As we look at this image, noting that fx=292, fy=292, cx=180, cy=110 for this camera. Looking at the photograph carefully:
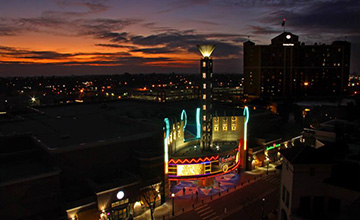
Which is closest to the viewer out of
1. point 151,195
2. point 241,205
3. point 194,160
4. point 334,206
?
point 334,206

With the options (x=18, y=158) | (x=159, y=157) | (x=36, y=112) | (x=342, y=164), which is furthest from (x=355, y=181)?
(x=36, y=112)

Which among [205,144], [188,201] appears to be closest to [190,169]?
[188,201]

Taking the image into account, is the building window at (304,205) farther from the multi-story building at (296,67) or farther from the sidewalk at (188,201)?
the multi-story building at (296,67)

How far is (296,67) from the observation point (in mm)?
127062

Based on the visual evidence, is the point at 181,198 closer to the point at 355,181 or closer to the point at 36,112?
the point at 355,181

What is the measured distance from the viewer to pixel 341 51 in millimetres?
127812

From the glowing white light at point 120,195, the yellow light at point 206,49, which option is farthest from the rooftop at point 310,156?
the yellow light at point 206,49

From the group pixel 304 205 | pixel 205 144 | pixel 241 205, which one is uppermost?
pixel 304 205

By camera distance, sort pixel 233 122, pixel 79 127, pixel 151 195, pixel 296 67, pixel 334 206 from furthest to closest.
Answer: pixel 296 67, pixel 233 122, pixel 79 127, pixel 151 195, pixel 334 206

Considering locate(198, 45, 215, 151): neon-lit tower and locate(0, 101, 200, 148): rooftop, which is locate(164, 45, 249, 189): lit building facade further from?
locate(0, 101, 200, 148): rooftop

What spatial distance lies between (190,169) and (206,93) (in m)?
12.2

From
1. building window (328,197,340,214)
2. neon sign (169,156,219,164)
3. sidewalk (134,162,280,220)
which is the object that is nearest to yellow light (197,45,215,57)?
neon sign (169,156,219,164)

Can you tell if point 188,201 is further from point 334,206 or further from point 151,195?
point 334,206

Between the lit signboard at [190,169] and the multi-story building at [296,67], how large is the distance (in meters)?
93.1
